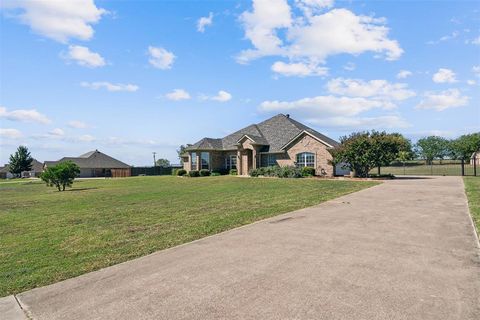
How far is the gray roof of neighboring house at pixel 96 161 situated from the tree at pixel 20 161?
970cm

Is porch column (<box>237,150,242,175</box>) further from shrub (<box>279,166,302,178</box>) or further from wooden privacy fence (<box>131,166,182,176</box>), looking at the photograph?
wooden privacy fence (<box>131,166,182,176</box>)

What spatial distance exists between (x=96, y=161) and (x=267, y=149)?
48.3 m

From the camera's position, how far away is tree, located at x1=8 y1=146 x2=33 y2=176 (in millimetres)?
75562

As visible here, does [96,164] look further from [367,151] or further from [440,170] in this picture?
[440,170]

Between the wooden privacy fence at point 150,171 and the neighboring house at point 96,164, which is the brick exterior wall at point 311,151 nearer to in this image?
the wooden privacy fence at point 150,171

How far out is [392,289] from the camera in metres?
4.48

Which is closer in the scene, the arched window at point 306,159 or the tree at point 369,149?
the tree at point 369,149

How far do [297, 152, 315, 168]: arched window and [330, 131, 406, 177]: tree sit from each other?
3727mm

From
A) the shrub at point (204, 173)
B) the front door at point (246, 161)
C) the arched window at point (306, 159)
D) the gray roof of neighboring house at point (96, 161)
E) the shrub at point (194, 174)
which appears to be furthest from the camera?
the gray roof of neighboring house at point (96, 161)

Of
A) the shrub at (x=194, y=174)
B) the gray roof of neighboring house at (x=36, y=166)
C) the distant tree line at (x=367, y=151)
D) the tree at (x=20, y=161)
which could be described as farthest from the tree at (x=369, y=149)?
the gray roof of neighboring house at (x=36, y=166)

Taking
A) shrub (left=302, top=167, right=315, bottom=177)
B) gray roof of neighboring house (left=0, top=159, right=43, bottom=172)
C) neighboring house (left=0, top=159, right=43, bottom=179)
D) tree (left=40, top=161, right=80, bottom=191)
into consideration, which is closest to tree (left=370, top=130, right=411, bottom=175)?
shrub (left=302, top=167, right=315, bottom=177)

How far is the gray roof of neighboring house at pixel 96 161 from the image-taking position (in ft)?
226

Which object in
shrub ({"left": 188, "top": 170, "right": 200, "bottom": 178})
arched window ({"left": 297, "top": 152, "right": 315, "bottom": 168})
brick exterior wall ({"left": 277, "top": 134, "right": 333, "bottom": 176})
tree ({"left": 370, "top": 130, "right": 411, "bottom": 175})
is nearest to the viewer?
tree ({"left": 370, "top": 130, "right": 411, "bottom": 175})

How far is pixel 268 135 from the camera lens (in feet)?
127
